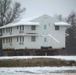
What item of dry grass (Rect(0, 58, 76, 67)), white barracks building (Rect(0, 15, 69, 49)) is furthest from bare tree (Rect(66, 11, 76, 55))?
dry grass (Rect(0, 58, 76, 67))

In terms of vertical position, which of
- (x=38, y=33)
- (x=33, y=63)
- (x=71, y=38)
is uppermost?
(x=38, y=33)

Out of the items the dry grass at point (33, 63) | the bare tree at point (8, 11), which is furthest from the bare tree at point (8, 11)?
the dry grass at point (33, 63)

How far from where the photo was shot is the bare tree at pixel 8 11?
78.1 m

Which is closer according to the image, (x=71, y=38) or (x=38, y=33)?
(x=38, y=33)

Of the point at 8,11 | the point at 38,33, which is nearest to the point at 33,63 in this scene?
the point at 38,33

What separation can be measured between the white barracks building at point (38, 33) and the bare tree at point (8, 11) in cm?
1582

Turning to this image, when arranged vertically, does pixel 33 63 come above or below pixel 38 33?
below

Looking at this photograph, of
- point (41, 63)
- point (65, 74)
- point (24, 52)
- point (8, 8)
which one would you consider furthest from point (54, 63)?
point (8, 8)

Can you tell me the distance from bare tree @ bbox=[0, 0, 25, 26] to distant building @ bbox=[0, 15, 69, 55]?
15.8 metres

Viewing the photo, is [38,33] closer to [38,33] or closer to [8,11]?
[38,33]

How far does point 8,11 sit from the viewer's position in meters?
80.8

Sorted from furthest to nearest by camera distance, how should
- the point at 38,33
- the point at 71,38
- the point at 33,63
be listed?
the point at 71,38, the point at 38,33, the point at 33,63

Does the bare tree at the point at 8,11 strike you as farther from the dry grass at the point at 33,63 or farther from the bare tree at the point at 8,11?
the dry grass at the point at 33,63

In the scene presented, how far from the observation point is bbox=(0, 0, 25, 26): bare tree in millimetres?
78062
